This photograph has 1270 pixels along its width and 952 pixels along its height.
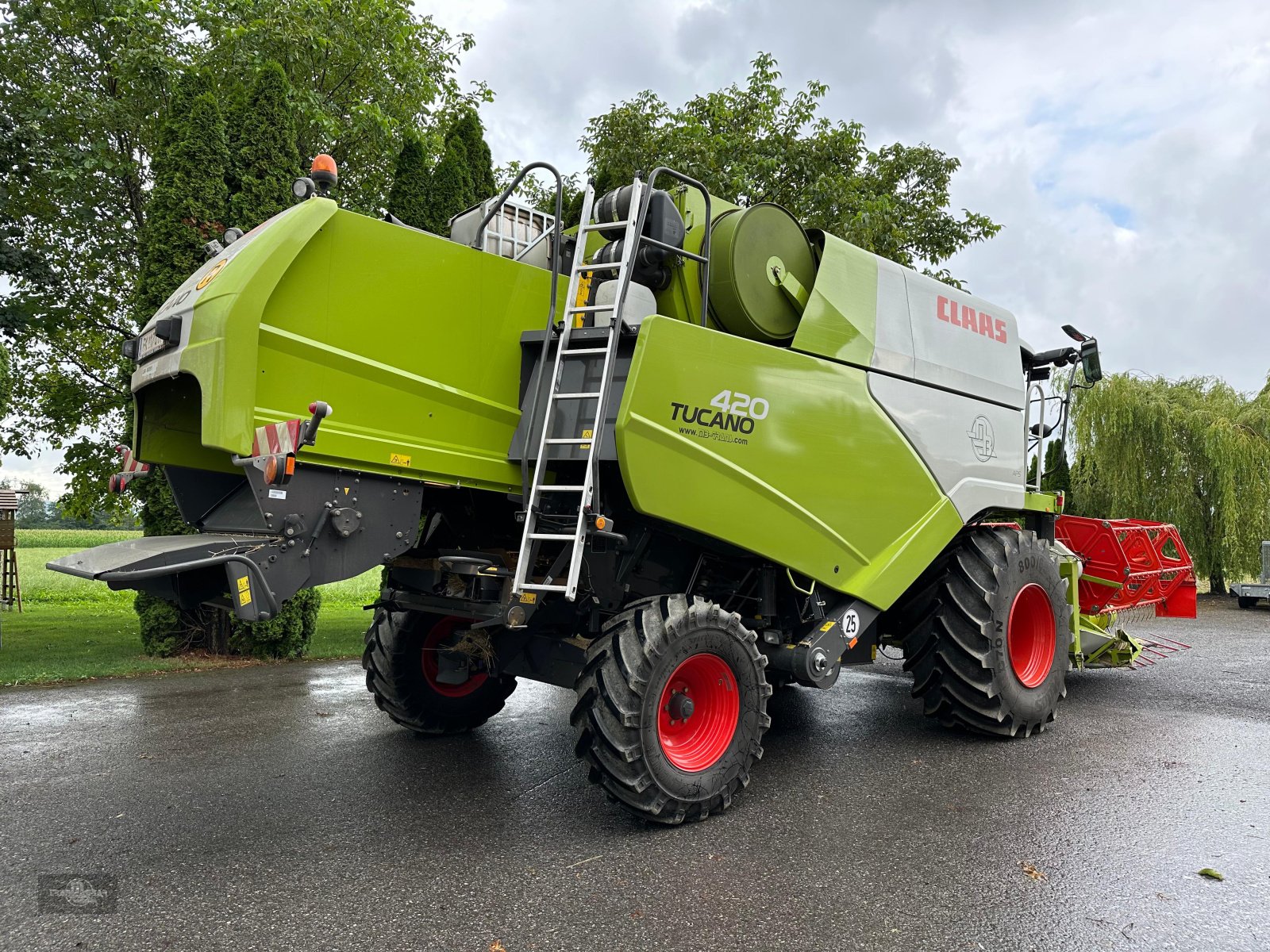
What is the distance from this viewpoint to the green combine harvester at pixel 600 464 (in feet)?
11.9

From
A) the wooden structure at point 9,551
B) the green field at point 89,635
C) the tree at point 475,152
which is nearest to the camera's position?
the green field at point 89,635

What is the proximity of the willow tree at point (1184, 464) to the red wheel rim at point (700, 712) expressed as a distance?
15521 mm

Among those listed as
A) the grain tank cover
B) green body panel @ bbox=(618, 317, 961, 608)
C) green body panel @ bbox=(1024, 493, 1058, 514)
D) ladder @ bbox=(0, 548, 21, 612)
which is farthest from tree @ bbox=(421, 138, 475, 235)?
ladder @ bbox=(0, 548, 21, 612)

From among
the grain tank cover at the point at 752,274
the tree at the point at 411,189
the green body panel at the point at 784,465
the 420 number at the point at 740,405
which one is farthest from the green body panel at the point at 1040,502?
the tree at the point at 411,189

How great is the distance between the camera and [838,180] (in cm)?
1163

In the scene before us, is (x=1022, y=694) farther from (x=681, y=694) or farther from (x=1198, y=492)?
(x=1198, y=492)

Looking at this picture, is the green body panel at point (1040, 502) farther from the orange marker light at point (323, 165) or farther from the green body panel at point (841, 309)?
the orange marker light at point (323, 165)

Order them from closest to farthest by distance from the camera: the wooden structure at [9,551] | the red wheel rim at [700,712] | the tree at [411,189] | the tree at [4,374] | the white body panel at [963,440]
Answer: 1. the red wheel rim at [700,712]
2. the white body panel at [963,440]
3. the tree at [4,374]
4. the tree at [411,189]
5. the wooden structure at [9,551]

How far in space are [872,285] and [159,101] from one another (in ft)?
30.2

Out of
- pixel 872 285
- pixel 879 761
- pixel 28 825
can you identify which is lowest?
pixel 28 825

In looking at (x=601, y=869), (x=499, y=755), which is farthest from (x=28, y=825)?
(x=601, y=869)

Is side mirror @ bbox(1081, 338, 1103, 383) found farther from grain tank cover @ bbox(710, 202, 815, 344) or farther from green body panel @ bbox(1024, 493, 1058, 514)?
grain tank cover @ bbox(710, 202, 815, 344)

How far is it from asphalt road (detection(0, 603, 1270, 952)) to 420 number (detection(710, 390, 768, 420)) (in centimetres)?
188

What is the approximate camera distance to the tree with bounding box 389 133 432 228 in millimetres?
10016
